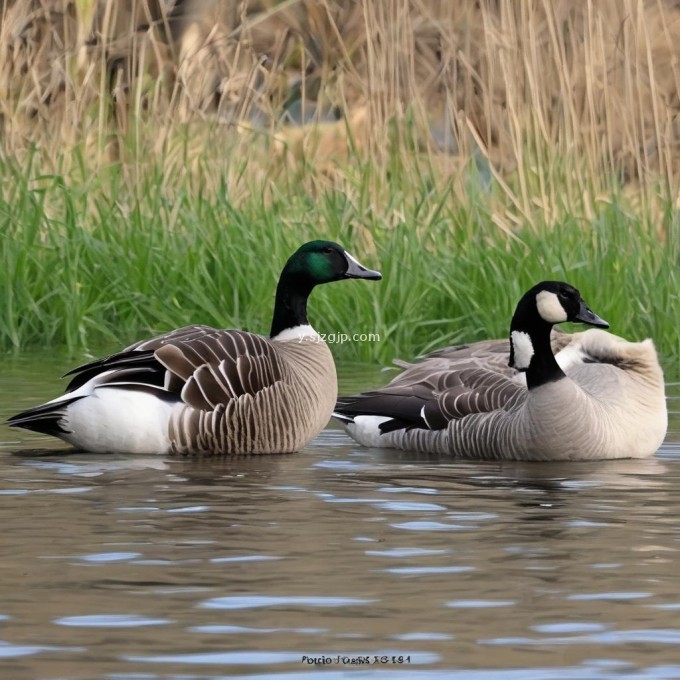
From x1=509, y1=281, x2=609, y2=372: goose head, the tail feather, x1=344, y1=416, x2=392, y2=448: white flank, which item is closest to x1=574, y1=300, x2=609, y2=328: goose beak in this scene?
x1=509, y1=281, x2=609, y2=372: goose head

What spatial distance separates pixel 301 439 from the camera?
27.2ft

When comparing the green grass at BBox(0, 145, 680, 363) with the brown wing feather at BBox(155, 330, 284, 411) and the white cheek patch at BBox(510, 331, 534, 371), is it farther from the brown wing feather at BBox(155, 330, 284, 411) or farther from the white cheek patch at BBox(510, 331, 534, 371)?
the brown wing feather at BBox(155, 330, 284, 411)

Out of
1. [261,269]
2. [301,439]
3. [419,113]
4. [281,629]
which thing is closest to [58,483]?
[301,439]

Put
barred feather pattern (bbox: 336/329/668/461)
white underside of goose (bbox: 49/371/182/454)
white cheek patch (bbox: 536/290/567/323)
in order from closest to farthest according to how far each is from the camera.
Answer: white underside of goose (bbox: 49/371/182/454)
barred feather pattern (bbox: 336/329/668/461)
white cheek patch (bbox: 536/290/567/323)

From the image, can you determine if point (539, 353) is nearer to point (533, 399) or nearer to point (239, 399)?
point (533, 399)

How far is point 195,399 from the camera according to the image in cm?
816

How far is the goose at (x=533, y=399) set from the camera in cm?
805

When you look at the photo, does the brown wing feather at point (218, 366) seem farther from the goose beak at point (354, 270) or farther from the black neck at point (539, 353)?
the black neck at point (539, 353)

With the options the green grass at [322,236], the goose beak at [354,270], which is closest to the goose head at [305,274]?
the goose beak at [354,270]

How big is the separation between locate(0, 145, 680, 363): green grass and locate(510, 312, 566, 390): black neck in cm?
257

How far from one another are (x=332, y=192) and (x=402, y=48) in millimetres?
1140

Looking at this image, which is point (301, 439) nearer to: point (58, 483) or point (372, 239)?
point (58, 483)

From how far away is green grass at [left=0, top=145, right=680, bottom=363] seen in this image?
11180 millimetres

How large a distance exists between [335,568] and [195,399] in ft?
9.52
